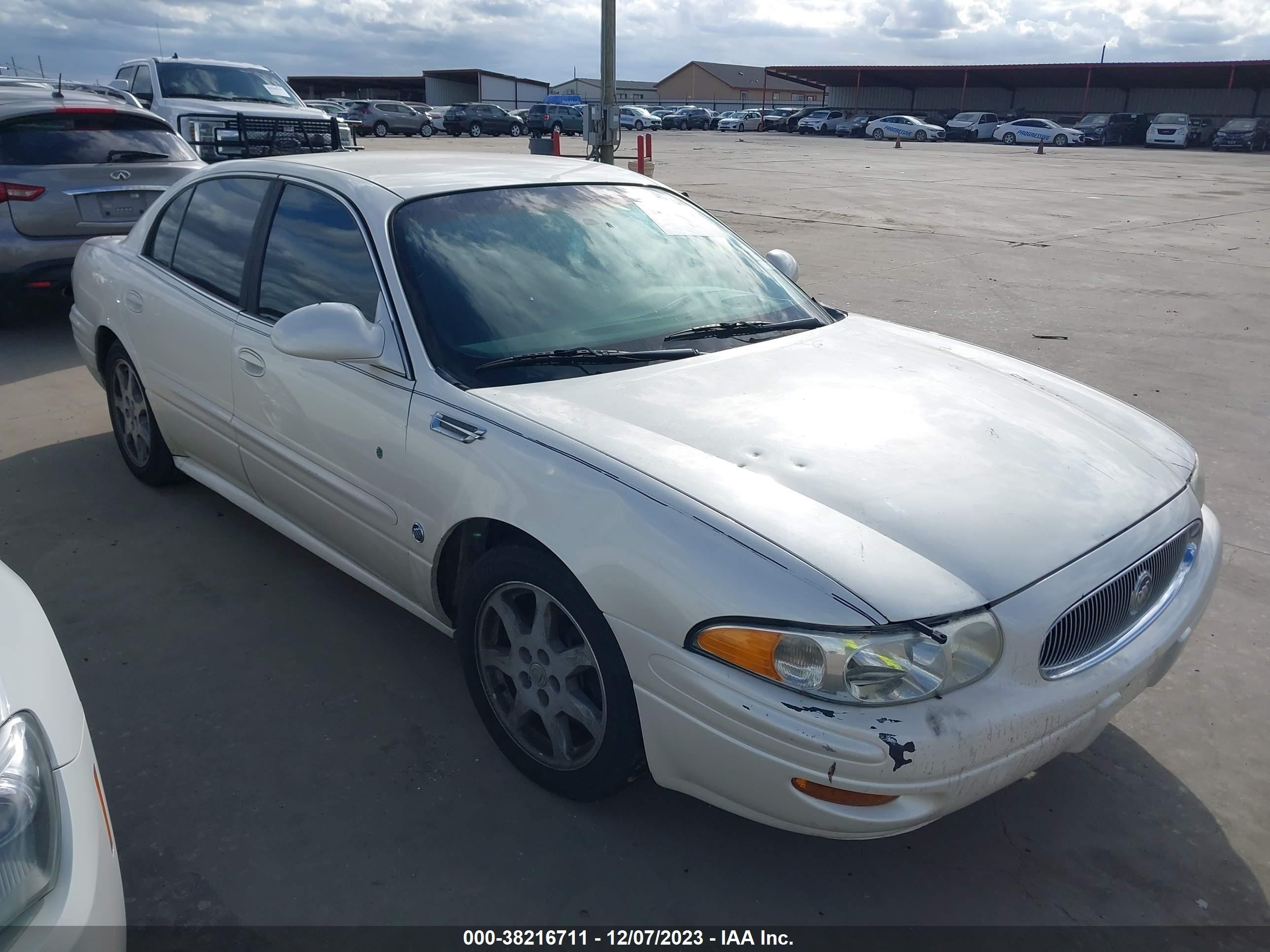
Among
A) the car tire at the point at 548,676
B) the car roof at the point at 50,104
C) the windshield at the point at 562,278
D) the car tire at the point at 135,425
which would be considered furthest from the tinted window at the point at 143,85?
the car tire at the point at 548,676

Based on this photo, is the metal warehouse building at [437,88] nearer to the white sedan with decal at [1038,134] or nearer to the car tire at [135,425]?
the white sedan with decal at [1038,134]

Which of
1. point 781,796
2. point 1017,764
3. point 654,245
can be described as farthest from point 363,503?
point 1017,764

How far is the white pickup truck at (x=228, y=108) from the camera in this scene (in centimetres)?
1103

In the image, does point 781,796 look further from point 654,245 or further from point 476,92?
point 476,92

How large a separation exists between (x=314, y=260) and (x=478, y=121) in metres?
46.8

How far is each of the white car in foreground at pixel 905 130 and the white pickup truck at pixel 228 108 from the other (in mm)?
40504

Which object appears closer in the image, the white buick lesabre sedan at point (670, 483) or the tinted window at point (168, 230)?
the white buick lesabre sedan at point (670, 483)

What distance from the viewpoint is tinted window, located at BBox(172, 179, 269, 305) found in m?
3.63

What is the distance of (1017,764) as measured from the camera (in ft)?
6.91

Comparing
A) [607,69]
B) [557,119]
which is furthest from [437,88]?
[607,69]

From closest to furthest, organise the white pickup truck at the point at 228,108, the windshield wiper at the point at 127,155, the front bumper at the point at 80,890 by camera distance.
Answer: the front bumper at the point at 80,890 → the windshield wiper at the point at 127,155 → the white pickup truck at the point at 228,108

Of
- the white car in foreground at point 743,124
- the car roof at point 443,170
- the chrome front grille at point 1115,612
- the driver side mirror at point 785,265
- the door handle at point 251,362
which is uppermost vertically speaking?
the car roof at point 443,170

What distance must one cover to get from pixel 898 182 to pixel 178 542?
20.5 m

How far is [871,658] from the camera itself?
6.52 ft
